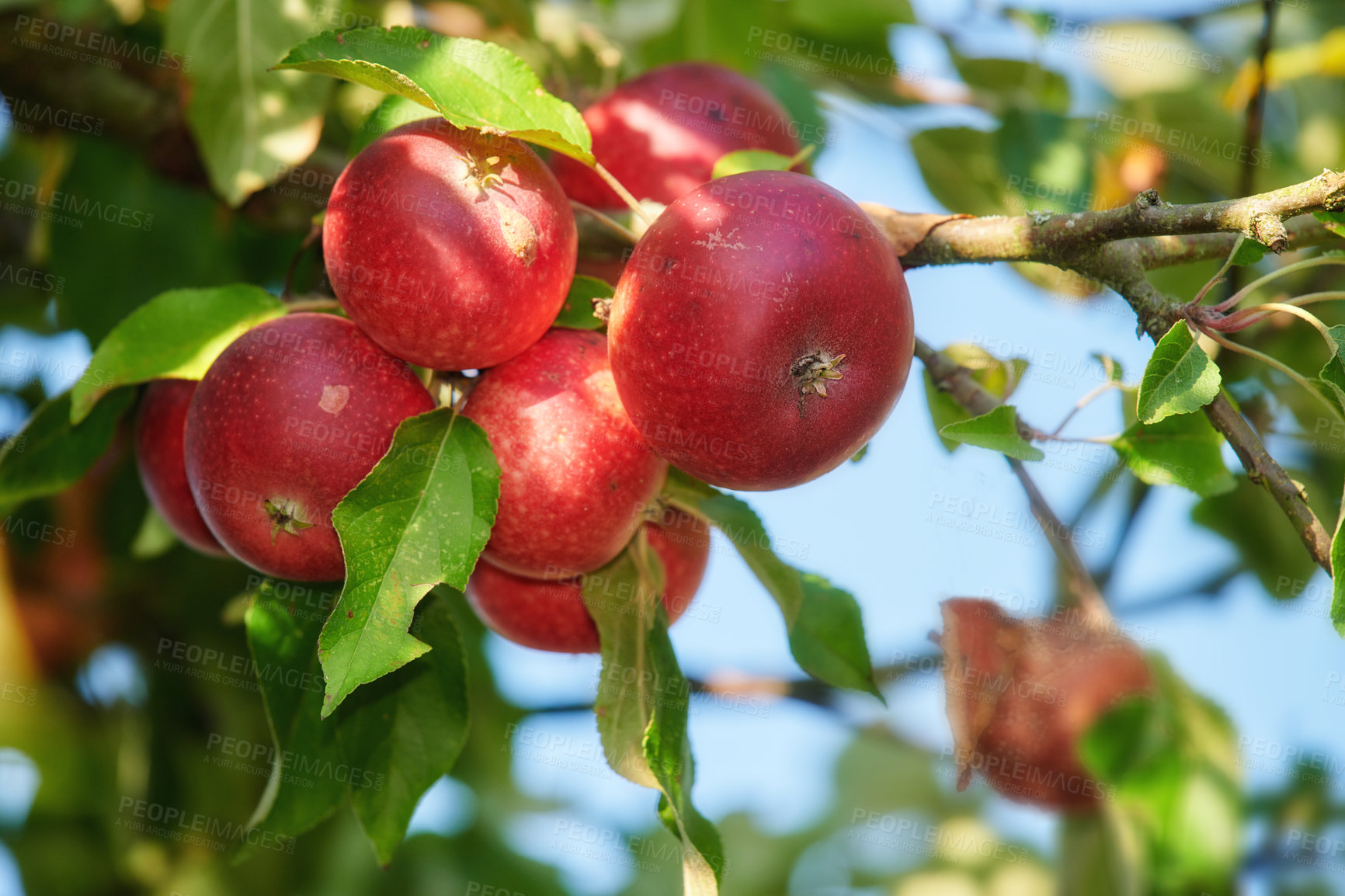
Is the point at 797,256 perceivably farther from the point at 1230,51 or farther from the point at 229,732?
the point at 1230,51

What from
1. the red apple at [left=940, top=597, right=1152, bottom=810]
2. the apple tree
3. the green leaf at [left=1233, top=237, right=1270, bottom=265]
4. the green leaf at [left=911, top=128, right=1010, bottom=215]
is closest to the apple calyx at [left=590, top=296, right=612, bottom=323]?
the apple tree

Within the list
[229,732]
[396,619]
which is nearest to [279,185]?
[396,619]

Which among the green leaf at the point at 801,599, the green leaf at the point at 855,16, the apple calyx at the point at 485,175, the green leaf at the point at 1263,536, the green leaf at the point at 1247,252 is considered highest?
the green leaf at the point at 1247,252

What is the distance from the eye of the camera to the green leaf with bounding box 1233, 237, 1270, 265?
1.33 metres

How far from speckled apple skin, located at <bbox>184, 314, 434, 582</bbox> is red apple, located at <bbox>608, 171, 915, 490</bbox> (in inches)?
13.8

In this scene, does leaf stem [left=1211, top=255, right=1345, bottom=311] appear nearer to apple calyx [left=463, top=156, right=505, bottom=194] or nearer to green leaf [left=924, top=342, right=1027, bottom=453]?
green leaf [left=924, top=342, right=1027, bottom=453]

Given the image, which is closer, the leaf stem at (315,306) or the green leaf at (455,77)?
the green leaf at (455,77)

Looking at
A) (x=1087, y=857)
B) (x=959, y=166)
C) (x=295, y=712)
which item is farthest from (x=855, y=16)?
(x=1087, y=857)

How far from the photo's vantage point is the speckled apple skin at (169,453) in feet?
5.86

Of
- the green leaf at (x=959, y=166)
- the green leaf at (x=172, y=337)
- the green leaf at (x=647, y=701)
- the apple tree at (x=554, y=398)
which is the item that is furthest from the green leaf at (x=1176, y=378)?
the green leaf at (x=959, y=166)

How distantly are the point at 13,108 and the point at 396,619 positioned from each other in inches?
76.3

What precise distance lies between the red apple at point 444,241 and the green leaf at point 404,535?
0.43ft

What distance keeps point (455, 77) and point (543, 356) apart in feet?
1.29

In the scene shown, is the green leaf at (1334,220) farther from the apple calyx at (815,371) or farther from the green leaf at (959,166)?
the green leaf at (959,166)
